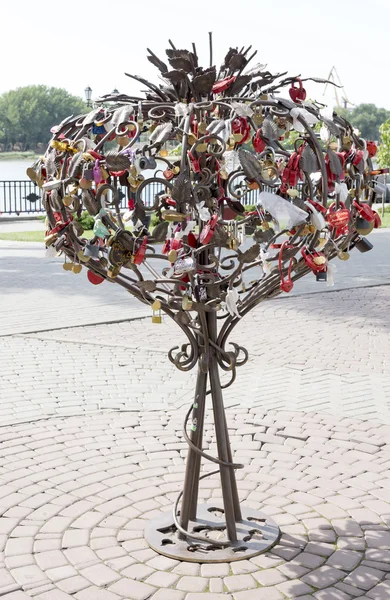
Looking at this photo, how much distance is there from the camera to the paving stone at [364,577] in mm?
3539

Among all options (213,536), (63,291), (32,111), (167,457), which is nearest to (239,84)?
(213,536)

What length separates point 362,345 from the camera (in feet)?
27.9

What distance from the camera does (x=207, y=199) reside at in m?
3.39

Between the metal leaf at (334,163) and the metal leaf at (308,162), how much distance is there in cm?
13

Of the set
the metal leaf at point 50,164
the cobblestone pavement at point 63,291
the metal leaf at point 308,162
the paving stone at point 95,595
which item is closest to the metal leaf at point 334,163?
the metal leaf at point 308,162

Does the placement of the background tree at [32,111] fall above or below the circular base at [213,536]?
above

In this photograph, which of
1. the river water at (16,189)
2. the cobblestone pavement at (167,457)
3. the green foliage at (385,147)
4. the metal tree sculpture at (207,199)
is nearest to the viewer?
the metal tree sculpture at (207,199)

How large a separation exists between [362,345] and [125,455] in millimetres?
Answer: 4151

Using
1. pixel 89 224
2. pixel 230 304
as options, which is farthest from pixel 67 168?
pixel 89 224

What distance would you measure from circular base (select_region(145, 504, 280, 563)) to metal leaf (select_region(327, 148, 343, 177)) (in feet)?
6.47

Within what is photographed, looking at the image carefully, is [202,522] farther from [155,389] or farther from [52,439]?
[155,389]

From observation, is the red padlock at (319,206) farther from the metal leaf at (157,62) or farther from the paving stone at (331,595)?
the paving stone at (331,595)

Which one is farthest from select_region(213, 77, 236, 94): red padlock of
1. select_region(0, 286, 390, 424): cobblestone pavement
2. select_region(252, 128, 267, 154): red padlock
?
select_region(0, 286, 390, 424): cobblestone pavement

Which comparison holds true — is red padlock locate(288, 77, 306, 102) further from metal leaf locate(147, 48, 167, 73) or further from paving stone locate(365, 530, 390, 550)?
paving stone locate(365, 530, 390, 550)
